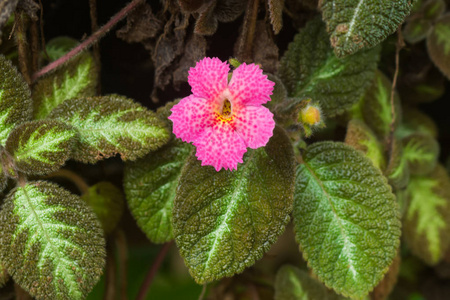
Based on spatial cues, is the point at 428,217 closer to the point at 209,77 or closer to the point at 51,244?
the point at 209,77

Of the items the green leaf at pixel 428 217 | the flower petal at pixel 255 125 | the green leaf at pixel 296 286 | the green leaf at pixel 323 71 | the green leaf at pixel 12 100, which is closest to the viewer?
the flower petal at pixel 255 125

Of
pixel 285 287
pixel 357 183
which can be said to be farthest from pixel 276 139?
pixel 285 287

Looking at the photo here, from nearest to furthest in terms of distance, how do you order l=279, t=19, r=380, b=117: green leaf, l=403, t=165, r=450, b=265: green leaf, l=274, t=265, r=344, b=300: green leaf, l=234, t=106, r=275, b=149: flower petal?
l=234, t=106, r=275, b=149: flower petal
l=279, t=19, r=380, b=117: green leaf
l=274, t=265, r=344, b=300: green leaf
l=403, t=165, r=450, b=265: green leaf

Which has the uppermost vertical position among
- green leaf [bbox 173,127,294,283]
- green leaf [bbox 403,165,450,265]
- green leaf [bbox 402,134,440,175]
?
green leaf [bbox 173,127,294,283]

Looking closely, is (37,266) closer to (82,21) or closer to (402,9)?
(82,21)

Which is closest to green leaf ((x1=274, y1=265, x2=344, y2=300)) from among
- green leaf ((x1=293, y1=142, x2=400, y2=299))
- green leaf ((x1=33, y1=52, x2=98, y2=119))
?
green leaf ((x1=293, y1=142, x2=400, y2=299))

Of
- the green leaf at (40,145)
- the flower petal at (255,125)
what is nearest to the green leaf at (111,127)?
the green leaf at (40,145)

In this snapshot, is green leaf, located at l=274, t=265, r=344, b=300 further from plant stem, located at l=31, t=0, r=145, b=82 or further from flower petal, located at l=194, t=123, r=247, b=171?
plant stem, located at l=31, t=0, r=145, b=82

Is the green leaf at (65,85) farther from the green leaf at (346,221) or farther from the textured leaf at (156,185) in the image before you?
the green leaf at (346,221)
